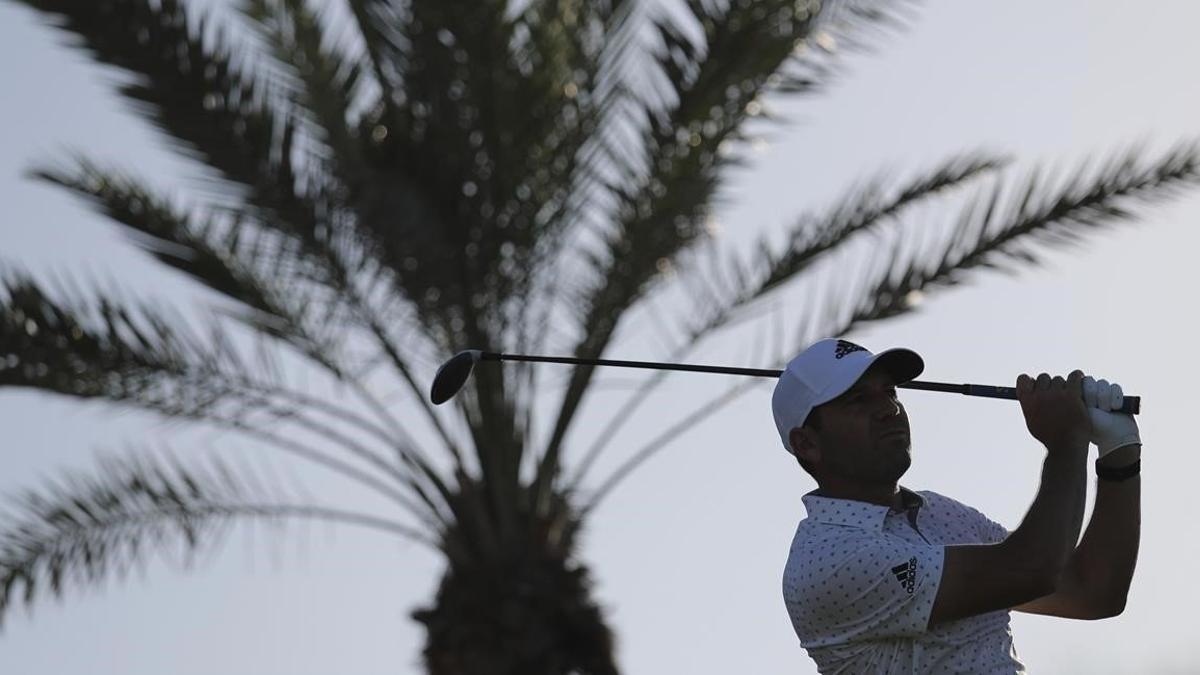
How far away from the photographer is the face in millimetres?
5598

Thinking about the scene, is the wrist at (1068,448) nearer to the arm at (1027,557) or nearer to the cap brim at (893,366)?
the arm at (1027,557)

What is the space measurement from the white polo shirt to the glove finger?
0.46 m

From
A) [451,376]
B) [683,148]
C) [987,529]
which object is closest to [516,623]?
[683,148]

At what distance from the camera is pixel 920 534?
560 cm

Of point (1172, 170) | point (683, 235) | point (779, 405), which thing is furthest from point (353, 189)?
point (779, 405)

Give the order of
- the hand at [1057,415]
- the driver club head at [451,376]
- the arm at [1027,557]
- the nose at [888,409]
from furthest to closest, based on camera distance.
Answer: the driver club head at [451,376], the nose at [888,409], the hand at [1057,415], the arm at [1027,557]

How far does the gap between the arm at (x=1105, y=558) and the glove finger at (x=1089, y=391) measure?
0.22 m

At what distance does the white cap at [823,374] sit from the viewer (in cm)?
562

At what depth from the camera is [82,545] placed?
12.8 meters

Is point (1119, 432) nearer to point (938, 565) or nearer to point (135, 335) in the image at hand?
point (938, 565)

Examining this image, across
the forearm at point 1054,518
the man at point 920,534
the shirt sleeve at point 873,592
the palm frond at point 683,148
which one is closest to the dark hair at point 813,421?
the man at point 920,534

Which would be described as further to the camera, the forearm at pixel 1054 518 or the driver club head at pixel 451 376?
the driver club head at pixel 451 376

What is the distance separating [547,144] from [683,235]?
84 centimetres

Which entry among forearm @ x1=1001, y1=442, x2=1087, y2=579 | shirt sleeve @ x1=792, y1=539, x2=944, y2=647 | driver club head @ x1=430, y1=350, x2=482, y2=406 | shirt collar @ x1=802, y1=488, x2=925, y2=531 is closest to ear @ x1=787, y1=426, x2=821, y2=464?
shirt collar @ x1=802, y1=488, x2=925, y2=531
